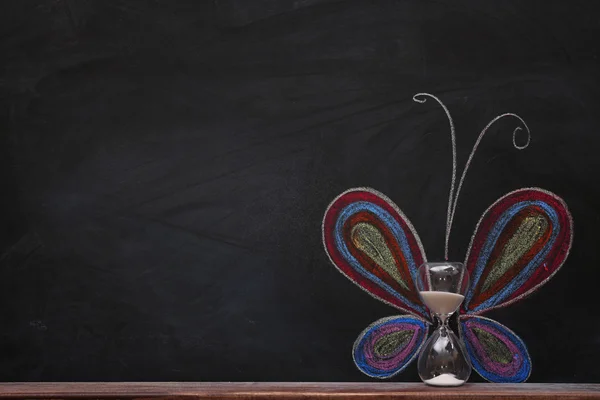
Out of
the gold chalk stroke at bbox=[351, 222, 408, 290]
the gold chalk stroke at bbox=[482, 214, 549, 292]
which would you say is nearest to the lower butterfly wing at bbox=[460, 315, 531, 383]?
the gold chalk stroke at bbox=[482, 214, 549, 292]

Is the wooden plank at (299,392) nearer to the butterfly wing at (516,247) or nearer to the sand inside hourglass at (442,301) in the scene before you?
the sand inside hourglass at (442,301)

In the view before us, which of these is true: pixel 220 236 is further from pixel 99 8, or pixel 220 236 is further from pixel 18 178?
pixel 99 8

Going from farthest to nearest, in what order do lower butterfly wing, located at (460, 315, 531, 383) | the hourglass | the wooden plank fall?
lower butterfly wing, located at (460, 315, 531, 383) < the hourglass < the wooden plank

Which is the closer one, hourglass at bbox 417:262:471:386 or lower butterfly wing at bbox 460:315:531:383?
hourglass at bbox 417:262:471:386

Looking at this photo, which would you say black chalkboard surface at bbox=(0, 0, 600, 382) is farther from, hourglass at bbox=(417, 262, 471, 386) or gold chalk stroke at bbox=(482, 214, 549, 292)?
hourglass at bbox=(417, 262, 471, 386)

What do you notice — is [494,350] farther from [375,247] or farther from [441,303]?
[375,247]

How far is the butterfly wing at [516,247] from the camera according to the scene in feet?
8.55

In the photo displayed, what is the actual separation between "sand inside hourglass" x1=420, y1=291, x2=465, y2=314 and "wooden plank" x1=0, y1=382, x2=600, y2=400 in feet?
0.74

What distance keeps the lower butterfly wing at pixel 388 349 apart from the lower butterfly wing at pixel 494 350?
151 mm

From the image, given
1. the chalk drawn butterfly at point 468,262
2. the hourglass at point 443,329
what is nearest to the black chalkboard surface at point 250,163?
the chalk drawn butterfly at point 468,262

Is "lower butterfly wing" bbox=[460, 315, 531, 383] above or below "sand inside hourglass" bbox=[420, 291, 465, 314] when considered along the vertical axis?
below

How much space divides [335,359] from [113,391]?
0.73 metres

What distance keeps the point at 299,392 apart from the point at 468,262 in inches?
30.2

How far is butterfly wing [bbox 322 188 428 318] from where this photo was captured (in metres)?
2.62
